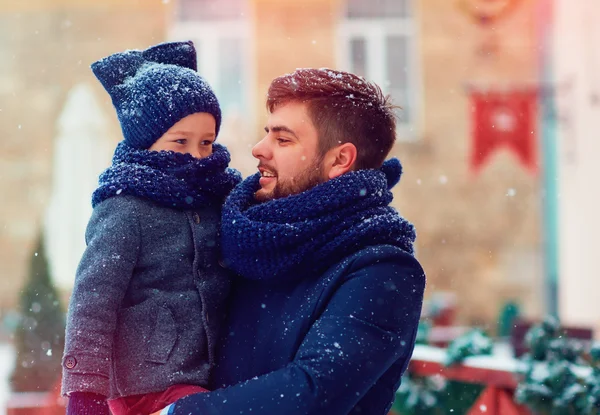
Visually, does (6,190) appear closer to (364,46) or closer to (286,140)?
(364,46)

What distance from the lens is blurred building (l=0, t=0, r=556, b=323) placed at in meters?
12.3

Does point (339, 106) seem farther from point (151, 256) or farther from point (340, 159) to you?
point (151, 256)

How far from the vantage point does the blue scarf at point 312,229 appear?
7.84ft

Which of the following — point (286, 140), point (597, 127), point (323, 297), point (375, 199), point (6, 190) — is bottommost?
point (6, 190)

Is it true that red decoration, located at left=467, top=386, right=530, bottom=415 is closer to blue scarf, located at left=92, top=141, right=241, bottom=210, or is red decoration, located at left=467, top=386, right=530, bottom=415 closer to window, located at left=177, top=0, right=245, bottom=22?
blue scarf, located at left=92, top=141, right=241, bottom=210

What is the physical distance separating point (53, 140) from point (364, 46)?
4600 mm

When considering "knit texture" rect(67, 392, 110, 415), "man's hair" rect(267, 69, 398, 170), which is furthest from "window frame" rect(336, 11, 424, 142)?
"knit texture" rect(67, 392, 110, 415)

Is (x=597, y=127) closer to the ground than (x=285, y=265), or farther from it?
closer to the ground

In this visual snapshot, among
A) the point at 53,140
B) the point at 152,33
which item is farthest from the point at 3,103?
the point at 152,33

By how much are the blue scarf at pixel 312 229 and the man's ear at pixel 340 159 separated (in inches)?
3.6

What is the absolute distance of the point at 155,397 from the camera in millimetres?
2457

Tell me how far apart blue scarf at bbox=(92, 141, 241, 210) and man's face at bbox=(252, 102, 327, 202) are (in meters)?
0.19

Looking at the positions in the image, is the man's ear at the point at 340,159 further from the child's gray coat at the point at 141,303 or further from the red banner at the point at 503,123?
the red banner at the point at 503,123

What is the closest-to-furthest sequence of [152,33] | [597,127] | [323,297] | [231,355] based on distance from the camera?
[323,297] < [231,355] < [597,127] < [152,33]
